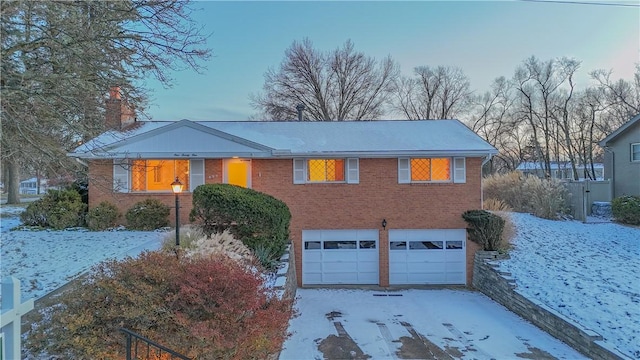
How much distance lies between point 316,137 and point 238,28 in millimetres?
5009

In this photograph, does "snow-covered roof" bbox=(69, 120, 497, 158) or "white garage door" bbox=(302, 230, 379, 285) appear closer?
"snow-covered roof" bbox=(69, 120, 497, 158)

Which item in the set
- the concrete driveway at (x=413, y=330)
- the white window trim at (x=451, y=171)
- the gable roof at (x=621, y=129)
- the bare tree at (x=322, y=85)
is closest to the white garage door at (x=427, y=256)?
the concrete driveway at (x=413, y=330)

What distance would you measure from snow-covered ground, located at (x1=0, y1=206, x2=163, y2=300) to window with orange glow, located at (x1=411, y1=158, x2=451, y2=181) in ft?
29.9

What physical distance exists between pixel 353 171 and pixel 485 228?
5.08 meters

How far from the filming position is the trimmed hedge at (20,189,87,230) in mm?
13375

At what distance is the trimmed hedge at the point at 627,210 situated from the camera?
14820mm

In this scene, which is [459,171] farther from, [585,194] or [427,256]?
[585,194]

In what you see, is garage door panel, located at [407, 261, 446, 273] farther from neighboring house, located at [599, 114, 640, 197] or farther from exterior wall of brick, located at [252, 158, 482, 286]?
neighboring house, located at [599, 114, 640, 197]

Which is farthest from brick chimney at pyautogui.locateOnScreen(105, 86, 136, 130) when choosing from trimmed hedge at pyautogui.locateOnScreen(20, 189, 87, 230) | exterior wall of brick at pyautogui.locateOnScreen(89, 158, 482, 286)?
trimmed hedge at pyautogui.locateOnScreen(20, 189, 87, 230)

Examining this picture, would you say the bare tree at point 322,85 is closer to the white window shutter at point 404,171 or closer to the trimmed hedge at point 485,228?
the white window shutter at point 404,171

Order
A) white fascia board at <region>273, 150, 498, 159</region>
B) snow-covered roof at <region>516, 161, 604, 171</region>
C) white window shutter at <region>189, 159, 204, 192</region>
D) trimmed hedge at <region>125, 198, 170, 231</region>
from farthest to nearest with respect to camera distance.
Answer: snow-covered roof at <region>516, 161, 604, 171</region> < white window shutter at <region>189, 159, 204, 192</region> < trimmed hedge at <region>125, 198, 170, 231</region> < white fascia board at <region>273, 150, 498, 159</region>

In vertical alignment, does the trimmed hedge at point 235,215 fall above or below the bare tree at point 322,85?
below

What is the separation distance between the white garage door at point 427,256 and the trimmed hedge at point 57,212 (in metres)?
12.2

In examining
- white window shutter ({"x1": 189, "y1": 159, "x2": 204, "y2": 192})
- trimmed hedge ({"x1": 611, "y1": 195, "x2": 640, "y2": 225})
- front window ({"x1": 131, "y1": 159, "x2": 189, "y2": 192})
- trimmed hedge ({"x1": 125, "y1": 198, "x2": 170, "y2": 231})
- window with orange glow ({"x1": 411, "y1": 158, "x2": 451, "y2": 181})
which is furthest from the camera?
trimmed hedge ({"x1": 611, "y1": 195, "x2": 640, "y2": 225})
